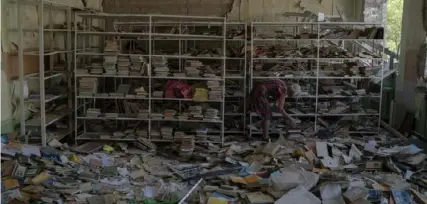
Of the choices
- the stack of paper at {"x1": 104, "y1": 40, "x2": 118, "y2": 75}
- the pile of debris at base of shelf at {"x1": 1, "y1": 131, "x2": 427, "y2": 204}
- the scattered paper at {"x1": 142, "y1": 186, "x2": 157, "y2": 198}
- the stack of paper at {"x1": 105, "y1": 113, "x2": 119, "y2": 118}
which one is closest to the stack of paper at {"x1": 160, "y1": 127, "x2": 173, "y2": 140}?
the pile of debris at base of shelf at {"x1": 1, "y1": 131, "x2": 427, "y2": 204}

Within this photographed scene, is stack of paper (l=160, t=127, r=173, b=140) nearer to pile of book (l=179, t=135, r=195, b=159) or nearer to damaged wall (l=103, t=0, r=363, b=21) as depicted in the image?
pile of book (l=179, t=135, r=195, b=159)

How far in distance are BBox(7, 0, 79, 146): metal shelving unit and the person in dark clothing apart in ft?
9.98

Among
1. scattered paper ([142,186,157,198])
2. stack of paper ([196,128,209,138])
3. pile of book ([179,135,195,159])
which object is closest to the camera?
scattered paper ([142,186,157,198])

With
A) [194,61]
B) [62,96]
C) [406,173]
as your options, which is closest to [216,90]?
[194,61]

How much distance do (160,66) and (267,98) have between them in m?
1.87

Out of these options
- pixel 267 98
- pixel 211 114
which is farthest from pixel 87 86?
pixel 267 98

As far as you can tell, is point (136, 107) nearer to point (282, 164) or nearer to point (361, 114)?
point (282, 164)

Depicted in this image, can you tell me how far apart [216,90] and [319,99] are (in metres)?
2.56

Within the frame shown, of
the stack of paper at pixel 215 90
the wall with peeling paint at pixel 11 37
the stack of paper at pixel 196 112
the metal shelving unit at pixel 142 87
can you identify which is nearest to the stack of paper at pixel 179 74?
the metal shelving unit at pixel 142 87

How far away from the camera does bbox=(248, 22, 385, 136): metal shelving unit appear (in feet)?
25.4

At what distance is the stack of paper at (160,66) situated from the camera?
268 inches

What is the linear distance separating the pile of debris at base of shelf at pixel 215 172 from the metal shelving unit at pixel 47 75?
32 centimetres

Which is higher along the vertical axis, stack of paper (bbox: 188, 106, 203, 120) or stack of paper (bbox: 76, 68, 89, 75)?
stack of paper (bbox: 76, 68, 89, 75)

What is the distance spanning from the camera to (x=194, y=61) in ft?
22.6
